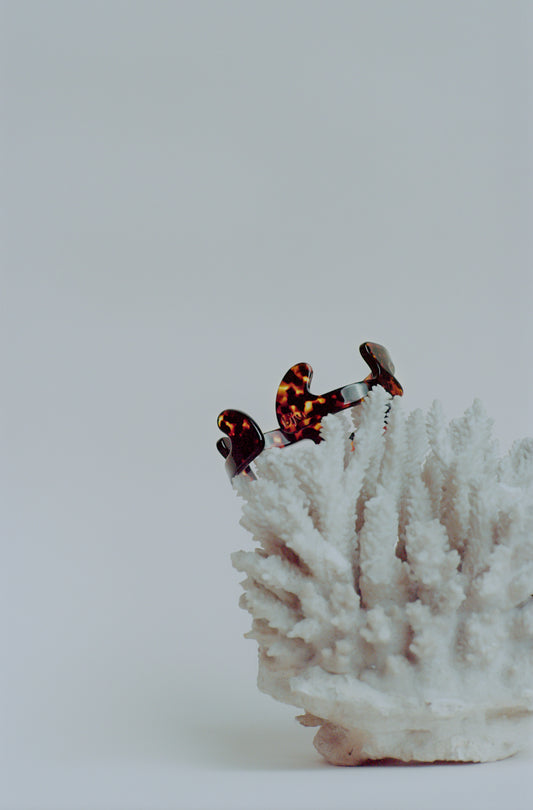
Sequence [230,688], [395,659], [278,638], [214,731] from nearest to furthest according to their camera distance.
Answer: [395,659] < [278,638] < [214,731] < [230,688]

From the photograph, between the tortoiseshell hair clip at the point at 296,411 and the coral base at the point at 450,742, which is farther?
the tortoiseshell hair clip at the point at 296,411

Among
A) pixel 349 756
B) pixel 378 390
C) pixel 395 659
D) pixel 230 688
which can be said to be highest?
pixel 378 390

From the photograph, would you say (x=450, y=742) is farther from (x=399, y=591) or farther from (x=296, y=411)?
(x=296, y=411)

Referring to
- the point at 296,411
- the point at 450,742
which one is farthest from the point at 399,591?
the point at 296,411

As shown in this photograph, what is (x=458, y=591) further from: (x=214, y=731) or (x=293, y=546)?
(x=214, y=731)

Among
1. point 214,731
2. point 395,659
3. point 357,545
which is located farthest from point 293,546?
point 214,731

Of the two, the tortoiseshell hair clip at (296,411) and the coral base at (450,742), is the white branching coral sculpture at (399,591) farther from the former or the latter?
the tortoiseshell hair clip at (296,411)

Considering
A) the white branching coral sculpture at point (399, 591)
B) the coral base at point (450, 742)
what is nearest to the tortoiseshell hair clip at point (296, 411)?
the white branching coral sculpture at point (399, 591)
